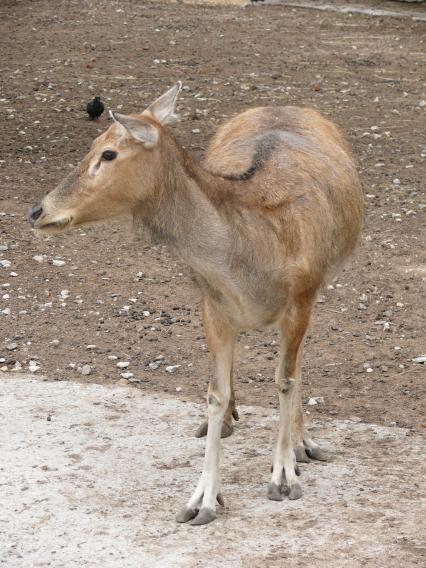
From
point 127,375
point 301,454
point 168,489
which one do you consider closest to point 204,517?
point 168,489

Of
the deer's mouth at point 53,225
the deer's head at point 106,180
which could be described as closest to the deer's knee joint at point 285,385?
the deer's head at point 106,180

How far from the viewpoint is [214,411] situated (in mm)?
5316

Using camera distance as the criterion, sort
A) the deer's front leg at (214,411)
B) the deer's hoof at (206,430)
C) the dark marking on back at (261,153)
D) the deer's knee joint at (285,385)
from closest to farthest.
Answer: the deer's front leg at (214,411), the dark marking on back at (261,153), the deer's knee joint at (285,385), the deer's hoof at (206,430)

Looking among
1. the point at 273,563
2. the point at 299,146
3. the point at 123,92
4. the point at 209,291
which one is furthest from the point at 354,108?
the point at 273,563

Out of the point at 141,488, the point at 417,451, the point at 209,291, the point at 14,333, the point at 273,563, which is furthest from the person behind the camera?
the point at 14,333

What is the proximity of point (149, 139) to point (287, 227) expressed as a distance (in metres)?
0.81

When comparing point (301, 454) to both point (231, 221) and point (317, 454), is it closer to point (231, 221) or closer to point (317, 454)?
point (317, 454)

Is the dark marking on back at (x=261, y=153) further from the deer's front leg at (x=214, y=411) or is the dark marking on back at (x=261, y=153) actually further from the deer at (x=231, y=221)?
the deer's front leg at (x=214, y=411)

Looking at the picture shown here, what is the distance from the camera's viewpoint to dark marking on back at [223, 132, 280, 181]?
526 cm

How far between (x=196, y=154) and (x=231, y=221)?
17.5 feet

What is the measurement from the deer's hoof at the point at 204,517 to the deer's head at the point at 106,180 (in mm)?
1403

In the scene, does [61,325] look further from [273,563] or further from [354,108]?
[354,108]

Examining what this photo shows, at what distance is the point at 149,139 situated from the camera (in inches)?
187

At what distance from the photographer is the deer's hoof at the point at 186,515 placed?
5.12 metres
